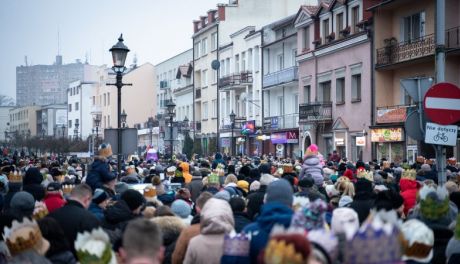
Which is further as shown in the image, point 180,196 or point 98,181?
point 98,181

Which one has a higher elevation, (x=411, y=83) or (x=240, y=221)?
(x=411, y=83)

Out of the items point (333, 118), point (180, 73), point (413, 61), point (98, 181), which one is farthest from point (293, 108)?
point (98, 181)

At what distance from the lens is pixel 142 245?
5.35 meters

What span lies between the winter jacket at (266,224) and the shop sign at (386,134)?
2988 cm

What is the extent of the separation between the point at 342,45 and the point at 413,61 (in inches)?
285

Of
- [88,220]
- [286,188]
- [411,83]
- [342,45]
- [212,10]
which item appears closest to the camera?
[286,188]

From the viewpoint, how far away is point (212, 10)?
243 feet

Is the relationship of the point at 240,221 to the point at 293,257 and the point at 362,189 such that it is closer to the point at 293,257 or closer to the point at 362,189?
the point at 362,189

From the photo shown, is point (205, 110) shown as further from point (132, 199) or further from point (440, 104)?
point (132, 199)

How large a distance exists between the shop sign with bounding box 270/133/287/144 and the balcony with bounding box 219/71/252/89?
7398 millimetres

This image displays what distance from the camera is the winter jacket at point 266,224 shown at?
641 cm

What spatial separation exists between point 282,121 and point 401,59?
57.7 ft

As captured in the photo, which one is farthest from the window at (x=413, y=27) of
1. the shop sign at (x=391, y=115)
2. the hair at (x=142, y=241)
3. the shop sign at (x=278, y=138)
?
the hair at (x=142, y=241)

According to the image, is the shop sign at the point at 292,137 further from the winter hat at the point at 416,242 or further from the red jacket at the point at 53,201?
the winter hat at the point at 416,242
